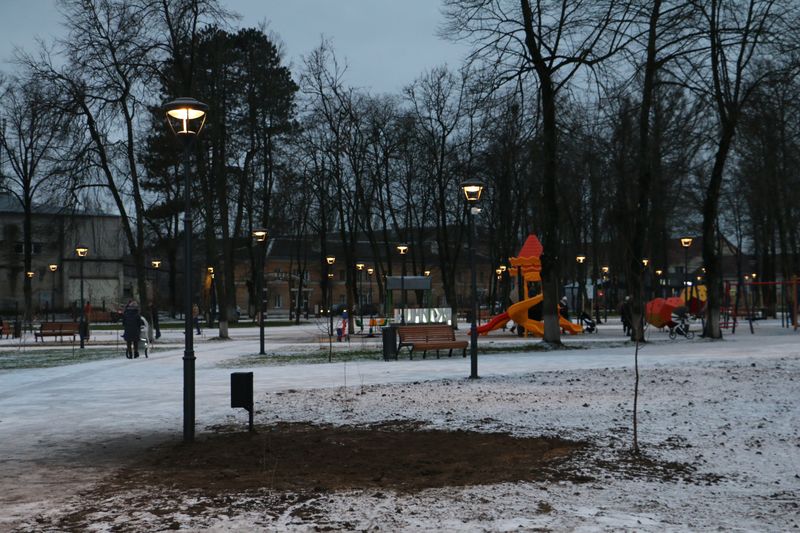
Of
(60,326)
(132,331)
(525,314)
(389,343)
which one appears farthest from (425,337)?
(60,326)

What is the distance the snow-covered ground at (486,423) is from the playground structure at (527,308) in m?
10.4

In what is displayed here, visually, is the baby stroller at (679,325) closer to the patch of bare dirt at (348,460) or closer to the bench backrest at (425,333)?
the bench backrest at (425,333)

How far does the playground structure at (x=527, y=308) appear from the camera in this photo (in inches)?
1224

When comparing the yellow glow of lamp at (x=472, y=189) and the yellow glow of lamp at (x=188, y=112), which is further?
the yellow glow of lamp at (x=472, y=189)

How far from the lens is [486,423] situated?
997 cm

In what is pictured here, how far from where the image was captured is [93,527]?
226 inches

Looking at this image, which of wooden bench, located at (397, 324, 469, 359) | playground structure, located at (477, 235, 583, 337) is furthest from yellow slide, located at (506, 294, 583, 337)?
wooden bench, located at (397, 324, 469, 359)

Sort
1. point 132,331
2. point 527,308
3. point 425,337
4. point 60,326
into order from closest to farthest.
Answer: point 425,337 < point 132,331 < point 527,308 < point 60,326

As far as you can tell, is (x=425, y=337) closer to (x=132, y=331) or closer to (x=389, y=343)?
(x=389, y=343)

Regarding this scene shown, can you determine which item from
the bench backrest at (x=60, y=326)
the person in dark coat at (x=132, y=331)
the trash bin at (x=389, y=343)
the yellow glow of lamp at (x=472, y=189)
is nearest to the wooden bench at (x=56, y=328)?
the bench backrest at (x=60, y=326)

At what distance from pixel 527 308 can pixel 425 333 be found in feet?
37.4

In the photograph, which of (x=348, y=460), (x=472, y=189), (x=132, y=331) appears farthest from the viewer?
(x=132, y=331)

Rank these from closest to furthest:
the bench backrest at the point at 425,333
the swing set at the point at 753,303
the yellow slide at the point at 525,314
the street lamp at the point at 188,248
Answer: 1. the street lamp at the point at 188,248
2. the bench backrest at the point at 425,333
3. the yellow slide at the point at 525,314
4. the swing set at the point at 753,303

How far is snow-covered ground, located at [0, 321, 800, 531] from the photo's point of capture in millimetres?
5949
